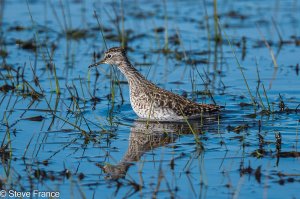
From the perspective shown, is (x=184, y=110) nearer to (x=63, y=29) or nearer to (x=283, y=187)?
(x=283, y=187)

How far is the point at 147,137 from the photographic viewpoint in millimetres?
9664

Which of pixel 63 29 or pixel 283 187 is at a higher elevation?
pixel 63 29

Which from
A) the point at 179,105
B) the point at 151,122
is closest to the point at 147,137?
the point at 151,122

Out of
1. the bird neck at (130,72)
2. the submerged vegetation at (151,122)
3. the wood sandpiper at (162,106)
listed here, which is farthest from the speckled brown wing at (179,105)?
the bird neck at (130,72)

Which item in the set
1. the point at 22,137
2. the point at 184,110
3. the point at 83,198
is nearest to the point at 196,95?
the point at 184,110

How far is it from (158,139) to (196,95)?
2554 mm

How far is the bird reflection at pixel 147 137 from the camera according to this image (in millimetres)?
8070

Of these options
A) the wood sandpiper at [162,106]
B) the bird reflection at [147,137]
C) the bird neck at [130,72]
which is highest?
the bird neck at [130,72]

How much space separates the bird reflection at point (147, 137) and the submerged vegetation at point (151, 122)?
2cm

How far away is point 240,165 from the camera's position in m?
8.10

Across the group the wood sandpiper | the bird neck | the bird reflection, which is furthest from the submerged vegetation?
the bird neck

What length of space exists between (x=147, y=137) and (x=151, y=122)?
99 centimetres

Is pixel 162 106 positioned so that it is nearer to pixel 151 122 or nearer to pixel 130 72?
pixel 151 122

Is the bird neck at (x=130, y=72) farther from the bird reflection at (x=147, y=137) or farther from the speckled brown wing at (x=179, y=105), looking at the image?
the bird reflection at (x=147, y=137)
